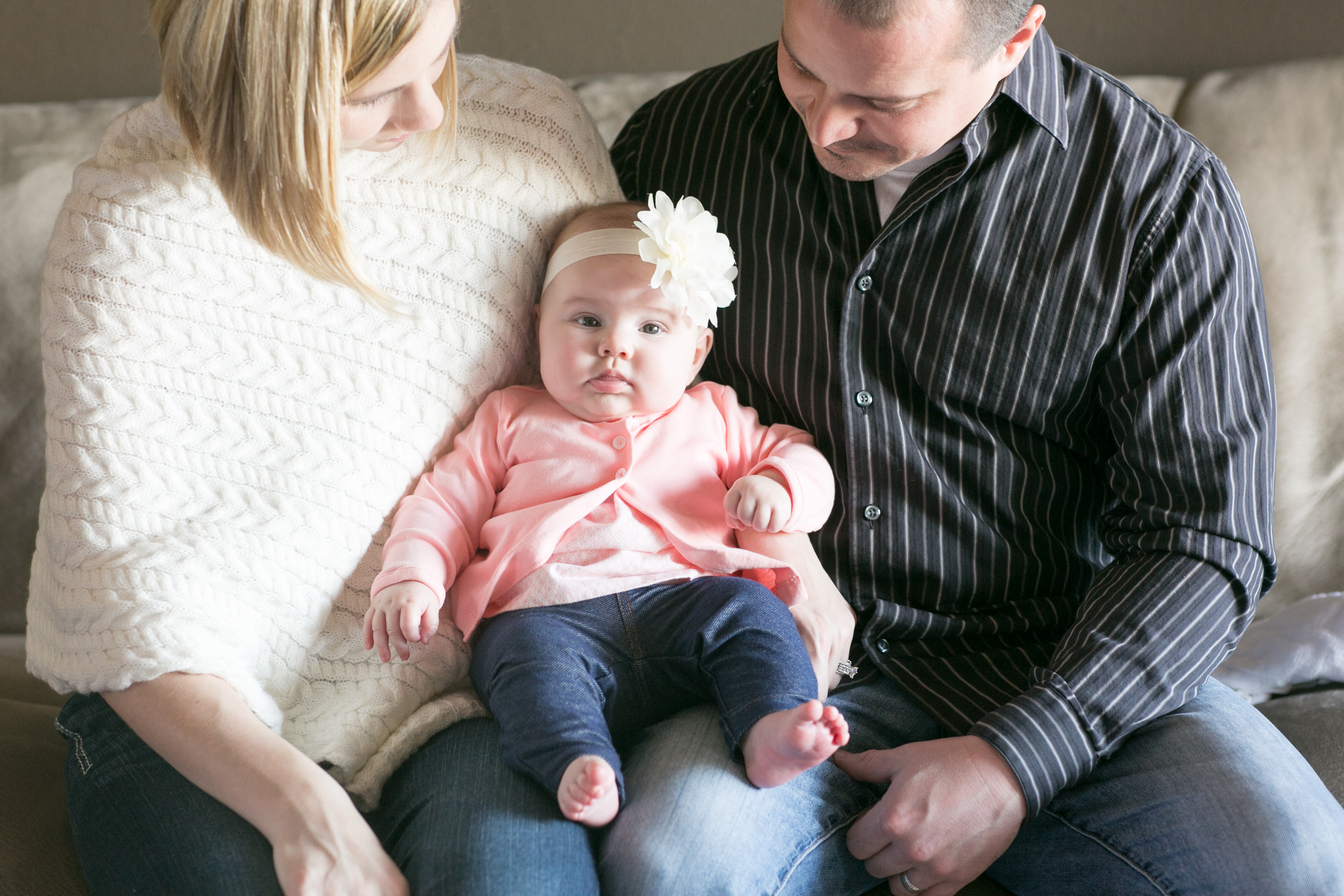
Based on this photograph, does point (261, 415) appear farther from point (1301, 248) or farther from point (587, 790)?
point (1301, 248)

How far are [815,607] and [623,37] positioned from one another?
1.25 metres

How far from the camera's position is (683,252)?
4.01 feet

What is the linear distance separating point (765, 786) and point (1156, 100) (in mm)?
1307

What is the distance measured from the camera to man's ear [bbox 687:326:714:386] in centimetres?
137

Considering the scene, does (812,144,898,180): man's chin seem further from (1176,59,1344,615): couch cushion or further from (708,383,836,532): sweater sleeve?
(1176,59,1344,615): couch cushion

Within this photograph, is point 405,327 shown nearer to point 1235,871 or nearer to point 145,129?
point 145,129

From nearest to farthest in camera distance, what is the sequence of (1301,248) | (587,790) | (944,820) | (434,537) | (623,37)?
(587,790) < (944,820) < (434,537) < (1301,248) < (623,37)

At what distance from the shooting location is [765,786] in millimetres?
1104

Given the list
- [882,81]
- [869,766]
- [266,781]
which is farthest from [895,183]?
[266,781]

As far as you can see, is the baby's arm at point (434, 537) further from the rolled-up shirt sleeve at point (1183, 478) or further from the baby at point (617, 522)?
the rolled-up shirt sleeve at point (1183, 478)

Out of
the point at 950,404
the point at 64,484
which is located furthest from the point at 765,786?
the point at 64,484

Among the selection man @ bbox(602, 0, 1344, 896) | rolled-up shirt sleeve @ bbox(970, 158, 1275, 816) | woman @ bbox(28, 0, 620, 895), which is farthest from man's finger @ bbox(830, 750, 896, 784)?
woman @ bbox(28, 0, 620, 895)

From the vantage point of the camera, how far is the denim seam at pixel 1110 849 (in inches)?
43.2

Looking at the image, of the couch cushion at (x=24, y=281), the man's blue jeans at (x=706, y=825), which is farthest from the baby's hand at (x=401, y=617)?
the couch cushion at (x=24, y=281)
